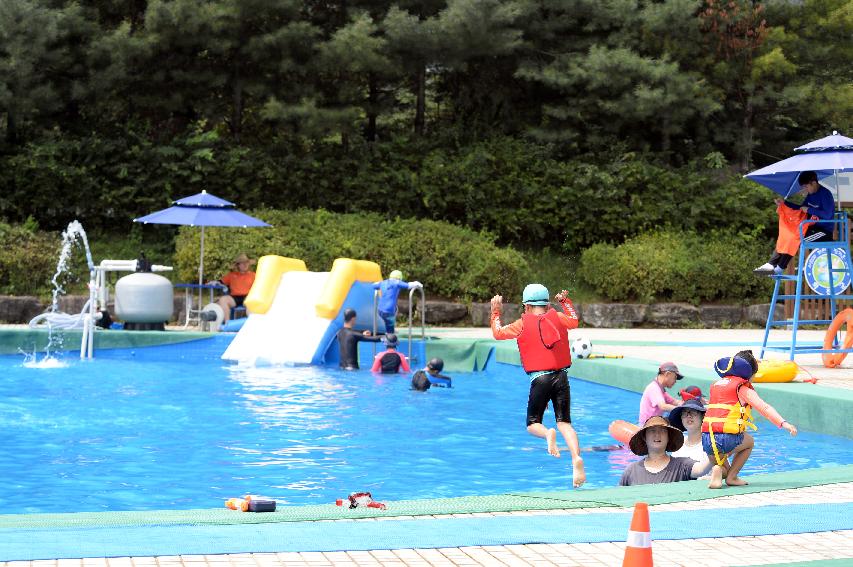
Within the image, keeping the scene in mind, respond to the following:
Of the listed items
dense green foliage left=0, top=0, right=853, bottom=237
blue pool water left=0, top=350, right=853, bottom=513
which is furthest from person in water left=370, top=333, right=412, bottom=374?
dense green foliage left=0, top=0, right=853, bottom=237

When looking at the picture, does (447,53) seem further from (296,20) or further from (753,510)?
(753,510)

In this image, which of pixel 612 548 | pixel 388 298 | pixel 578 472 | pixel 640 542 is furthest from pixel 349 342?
pixel 640 542

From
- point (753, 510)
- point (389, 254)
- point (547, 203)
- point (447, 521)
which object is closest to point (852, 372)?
point (753, 510)

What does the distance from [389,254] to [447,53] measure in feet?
19.7

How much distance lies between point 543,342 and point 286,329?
34.3 feet

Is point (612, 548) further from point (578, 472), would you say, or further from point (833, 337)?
point (833, 337)

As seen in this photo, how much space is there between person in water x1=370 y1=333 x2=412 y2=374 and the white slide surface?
1.80 metres

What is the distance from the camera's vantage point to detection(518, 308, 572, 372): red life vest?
870 centimetres

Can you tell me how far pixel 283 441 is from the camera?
11.3m

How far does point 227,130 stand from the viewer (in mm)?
30266

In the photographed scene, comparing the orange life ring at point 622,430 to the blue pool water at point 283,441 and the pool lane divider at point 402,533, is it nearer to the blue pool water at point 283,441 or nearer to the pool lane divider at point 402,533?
the blue pool water at point 283,441

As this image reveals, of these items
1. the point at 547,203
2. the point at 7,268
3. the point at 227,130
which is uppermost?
the point at 227,130

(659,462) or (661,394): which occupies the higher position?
(661,394)

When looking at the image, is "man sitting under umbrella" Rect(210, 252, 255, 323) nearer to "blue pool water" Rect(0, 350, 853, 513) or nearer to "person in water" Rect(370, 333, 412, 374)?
"blue pool water" Rect(0, 350, 853, 513)
